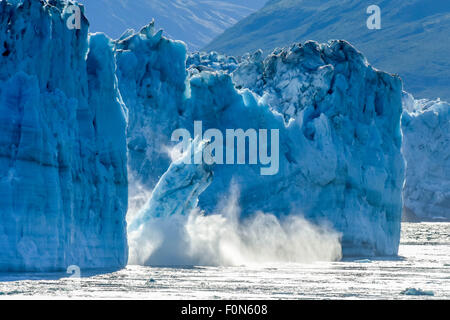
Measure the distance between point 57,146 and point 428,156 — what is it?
49884mm

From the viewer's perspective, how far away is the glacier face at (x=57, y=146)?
75.8 feet

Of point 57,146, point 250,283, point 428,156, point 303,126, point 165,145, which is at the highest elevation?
point 428,156

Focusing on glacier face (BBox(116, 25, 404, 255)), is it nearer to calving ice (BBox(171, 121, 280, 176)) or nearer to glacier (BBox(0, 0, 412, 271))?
glacier (BBox(0, 0, 412, 271))

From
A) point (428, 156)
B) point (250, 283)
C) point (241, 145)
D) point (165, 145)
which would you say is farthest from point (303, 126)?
point (428, 156)

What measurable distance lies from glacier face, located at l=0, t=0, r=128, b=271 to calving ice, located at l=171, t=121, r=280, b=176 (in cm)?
877

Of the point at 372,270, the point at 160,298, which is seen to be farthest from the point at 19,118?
the point at 372,270

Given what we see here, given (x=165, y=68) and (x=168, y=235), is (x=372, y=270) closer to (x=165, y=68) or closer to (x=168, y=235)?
(x=168, y=235)

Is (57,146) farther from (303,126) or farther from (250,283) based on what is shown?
(303,126)

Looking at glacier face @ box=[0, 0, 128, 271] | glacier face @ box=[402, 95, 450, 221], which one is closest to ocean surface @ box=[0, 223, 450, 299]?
glacier face @ box=[0, 0, 128, 271]

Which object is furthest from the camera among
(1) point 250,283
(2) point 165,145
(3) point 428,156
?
(3) point 428,156

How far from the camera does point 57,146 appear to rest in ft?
79.2

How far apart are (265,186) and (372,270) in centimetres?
767

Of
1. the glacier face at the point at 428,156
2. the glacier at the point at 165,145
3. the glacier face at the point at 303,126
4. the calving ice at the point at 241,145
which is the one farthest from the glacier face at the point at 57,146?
the glacier face at the point at 428,156

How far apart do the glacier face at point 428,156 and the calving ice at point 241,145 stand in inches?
1319
